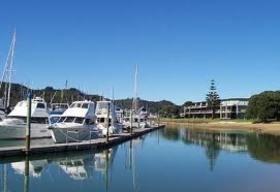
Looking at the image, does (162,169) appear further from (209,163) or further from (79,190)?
(79,190)

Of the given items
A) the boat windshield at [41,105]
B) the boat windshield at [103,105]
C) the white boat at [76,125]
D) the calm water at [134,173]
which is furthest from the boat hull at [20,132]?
the boat windshield at [103,105]

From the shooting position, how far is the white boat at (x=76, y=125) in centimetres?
5328

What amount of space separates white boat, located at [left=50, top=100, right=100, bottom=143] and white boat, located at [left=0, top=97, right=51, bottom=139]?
3608 mm

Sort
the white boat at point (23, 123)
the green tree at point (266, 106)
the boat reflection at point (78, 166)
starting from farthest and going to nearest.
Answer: the green tree at point (266, 106), the white boat at point (23, 123), the boat reflection at point (78, 166)

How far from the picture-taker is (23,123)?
200 feet

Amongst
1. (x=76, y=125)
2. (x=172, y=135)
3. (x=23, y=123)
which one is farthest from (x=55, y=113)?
(x=172, y=135)

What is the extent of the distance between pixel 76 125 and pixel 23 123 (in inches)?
332

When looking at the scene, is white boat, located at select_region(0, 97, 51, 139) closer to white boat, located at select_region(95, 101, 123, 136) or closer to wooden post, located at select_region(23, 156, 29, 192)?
white boat, located at select_region(95, 101, 123, 136)

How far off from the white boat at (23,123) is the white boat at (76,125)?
3608mm

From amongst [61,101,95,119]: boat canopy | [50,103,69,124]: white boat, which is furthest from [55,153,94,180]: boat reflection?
[50,103,69,124]: white boat

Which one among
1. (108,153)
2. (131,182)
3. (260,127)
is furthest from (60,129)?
(260,127)

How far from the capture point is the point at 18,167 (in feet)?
117

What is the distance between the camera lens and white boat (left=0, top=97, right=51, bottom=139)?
57.2m

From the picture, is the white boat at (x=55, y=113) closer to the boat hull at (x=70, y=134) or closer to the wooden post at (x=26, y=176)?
the boat hull at (x=70, y=134)
